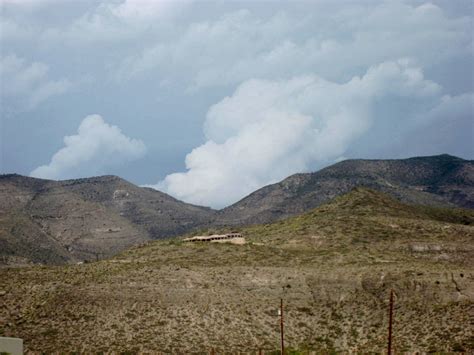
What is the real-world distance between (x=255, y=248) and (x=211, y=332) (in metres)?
35.8

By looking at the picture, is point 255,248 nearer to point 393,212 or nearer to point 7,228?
point 393,212

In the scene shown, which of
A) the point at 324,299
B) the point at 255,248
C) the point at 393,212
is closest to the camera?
the point at 324,299

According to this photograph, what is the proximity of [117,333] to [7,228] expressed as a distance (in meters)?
122

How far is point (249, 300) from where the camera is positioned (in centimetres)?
8088

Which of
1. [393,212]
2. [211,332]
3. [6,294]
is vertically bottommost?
[211,332]

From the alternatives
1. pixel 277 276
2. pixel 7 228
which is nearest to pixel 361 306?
pixel 277 276

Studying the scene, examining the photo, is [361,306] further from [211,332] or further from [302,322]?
[211,332]

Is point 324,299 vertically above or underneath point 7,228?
underneath

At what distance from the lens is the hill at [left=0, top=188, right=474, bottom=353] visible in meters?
69.2

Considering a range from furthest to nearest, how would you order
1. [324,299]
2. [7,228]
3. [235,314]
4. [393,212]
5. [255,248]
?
[7,228]
[393,212]
[255,248]
[324,299]
[235,314]

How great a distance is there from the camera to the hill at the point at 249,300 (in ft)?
227

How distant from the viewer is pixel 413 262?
92.6m

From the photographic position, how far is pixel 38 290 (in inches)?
3108

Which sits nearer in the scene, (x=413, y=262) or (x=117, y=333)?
(x=117, y=333)
